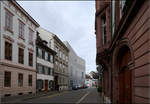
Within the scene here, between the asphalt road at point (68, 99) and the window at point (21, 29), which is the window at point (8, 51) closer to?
the window at point (21, 29)

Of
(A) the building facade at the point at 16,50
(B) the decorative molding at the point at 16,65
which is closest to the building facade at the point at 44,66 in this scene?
(A) the building facade at the point at 16,50

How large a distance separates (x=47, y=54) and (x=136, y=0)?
40.3 metres

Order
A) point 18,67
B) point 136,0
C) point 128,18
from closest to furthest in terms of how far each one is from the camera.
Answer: point 136,0 → point 128,18 → point 18,67

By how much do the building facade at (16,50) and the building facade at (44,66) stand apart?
92.2 inches

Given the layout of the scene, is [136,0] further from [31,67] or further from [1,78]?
[31,67]

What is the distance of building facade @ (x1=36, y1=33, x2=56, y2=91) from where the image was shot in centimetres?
3878

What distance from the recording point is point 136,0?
5328 mm

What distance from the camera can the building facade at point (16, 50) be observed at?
2516 cm

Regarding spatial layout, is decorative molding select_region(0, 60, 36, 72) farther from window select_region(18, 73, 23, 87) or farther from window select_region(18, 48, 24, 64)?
window select_region(18, 73, 23, 87)

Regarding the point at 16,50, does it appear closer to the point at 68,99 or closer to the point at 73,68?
the point at 68,99

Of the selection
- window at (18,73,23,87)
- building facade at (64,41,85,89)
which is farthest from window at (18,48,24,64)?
building facade at (64,41,85,89)

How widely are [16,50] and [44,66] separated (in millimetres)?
13643

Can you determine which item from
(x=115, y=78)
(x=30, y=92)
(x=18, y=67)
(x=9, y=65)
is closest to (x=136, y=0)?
(x=115, y=78)

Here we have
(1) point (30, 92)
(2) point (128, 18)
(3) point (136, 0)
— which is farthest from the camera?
(1) point (30, 92)
